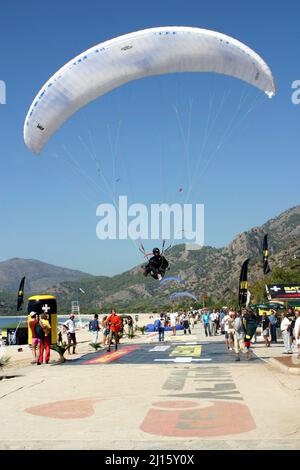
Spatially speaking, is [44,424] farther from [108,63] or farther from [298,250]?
[298,250]

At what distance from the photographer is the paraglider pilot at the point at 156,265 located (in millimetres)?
20312

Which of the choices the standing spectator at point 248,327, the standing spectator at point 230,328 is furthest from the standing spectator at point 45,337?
the standing spectator at point 230,328

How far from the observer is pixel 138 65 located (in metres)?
18.2

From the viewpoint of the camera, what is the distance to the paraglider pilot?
2031 cm

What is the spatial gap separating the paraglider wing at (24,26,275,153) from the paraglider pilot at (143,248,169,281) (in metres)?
6.00

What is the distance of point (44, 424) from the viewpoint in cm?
809

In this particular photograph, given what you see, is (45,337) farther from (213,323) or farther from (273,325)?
(213,323)

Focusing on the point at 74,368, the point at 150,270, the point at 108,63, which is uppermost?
the point at 108,63

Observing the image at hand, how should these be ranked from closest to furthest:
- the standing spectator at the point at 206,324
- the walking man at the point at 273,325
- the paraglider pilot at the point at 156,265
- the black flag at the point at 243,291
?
the paraglider pilot at the point at 156,265, the walking man at the point at 273,325, the black flag at the point at 243,291, the standing spectator at the point at 206,324

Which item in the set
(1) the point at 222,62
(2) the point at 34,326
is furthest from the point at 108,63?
(2) the point at 34,326

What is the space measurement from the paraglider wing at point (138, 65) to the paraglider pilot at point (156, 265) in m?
6.00

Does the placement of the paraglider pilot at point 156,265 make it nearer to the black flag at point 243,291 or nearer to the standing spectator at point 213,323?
the black flag at point 243,291

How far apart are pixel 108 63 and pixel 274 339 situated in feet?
48.4
